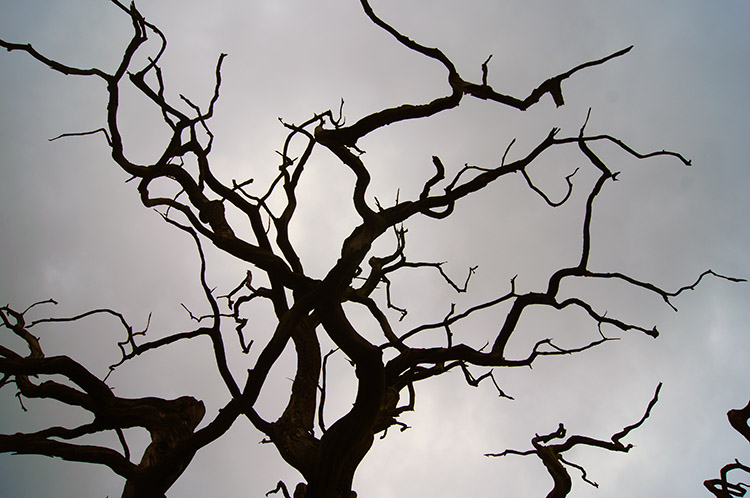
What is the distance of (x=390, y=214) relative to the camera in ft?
12.3

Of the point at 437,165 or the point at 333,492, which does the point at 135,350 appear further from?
the point at 437,165

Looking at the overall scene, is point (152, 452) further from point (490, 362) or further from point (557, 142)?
point (557, 142)

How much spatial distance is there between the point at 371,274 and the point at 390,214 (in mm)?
1482

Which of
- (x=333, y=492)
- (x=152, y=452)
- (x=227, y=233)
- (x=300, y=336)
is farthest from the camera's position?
(x=300, y=336)

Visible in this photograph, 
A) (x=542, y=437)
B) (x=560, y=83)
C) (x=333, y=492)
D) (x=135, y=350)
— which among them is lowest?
(x=333, y=492)

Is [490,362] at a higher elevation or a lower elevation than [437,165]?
lower

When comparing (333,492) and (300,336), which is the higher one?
(300,336)

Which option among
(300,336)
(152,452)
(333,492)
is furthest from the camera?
(300,336)

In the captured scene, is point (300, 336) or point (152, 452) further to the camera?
point (300, 336)

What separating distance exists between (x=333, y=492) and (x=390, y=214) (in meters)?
2.20

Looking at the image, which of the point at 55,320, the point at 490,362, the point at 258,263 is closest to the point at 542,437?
the point at 490,362

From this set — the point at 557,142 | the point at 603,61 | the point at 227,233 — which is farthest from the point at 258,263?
the point at 603,61

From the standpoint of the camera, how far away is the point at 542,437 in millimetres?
5023

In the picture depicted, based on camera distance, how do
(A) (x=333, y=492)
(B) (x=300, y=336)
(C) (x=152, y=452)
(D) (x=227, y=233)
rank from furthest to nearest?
(B) (x=300, y=336) → (D) (x=227, y=233) → (C) (x=152, y=452) → (A) (x=333, y=492)
